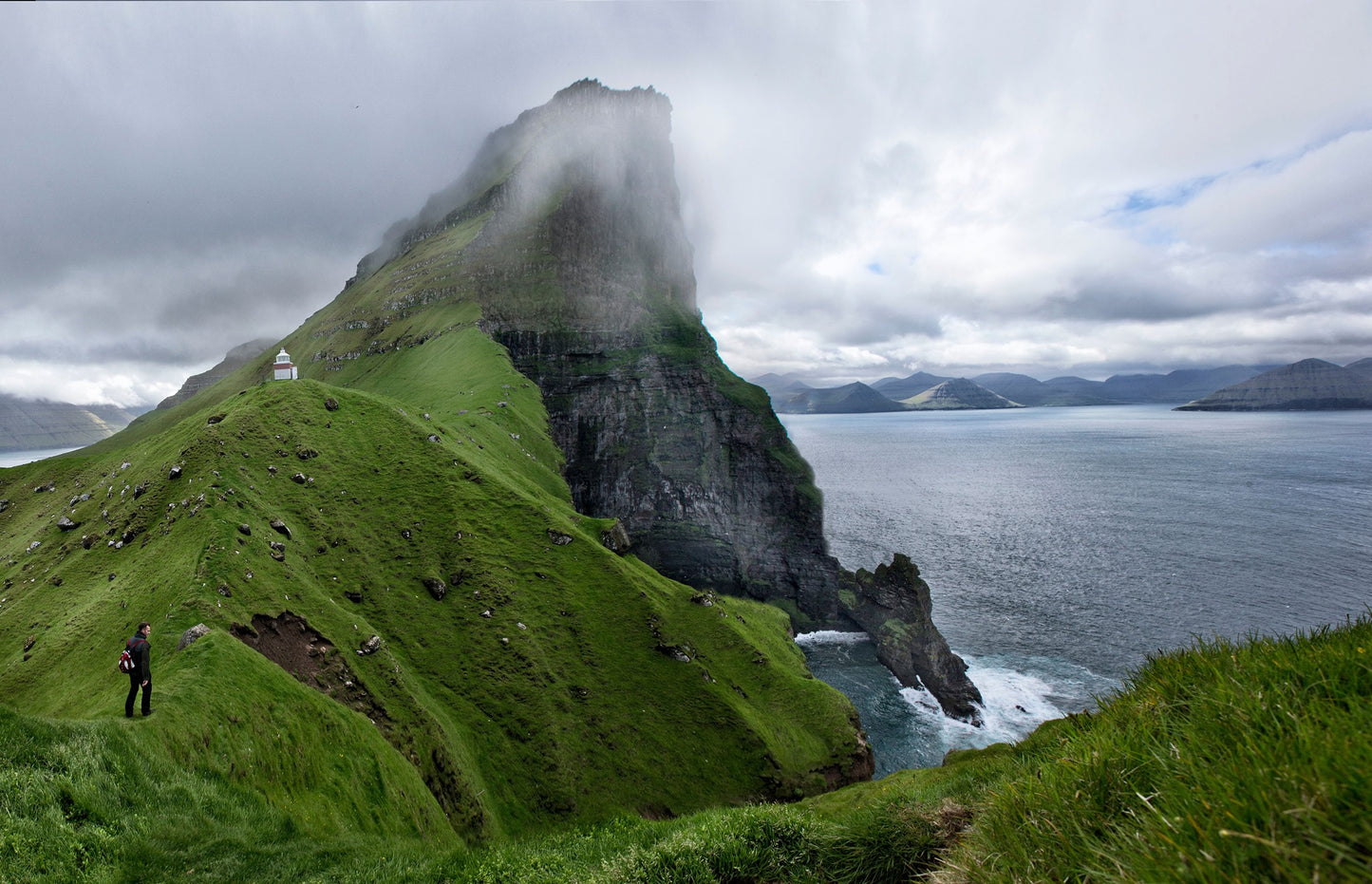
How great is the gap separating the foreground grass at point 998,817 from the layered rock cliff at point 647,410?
72.0m

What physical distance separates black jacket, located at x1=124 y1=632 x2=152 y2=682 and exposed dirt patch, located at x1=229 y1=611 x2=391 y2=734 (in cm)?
1031

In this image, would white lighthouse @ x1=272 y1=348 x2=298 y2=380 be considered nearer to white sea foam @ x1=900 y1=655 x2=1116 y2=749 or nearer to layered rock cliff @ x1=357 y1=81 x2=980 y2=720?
layered rock cliff @ x1=357 y1=81 x2=980 y2=720

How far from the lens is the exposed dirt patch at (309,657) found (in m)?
26.4

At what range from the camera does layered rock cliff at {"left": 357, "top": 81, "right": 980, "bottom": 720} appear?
98.9m

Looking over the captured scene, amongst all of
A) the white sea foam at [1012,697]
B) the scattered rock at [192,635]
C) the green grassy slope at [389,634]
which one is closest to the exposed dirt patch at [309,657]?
the green grassy slope at [389,634]

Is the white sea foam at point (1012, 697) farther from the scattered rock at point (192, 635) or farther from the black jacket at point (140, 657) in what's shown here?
the black jacket at point (140, 657)

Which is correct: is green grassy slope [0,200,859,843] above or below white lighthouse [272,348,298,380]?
below

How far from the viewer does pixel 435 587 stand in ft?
139

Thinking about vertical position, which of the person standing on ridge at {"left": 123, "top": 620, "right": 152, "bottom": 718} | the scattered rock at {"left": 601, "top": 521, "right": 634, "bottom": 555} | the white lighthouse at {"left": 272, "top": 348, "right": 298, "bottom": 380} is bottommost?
the scattered rock at {"left": 601, "top": 521, "right": 634, "bottom": 555}

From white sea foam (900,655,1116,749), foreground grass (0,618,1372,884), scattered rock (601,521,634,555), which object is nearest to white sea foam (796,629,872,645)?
white sea foam (900,655,1116,749)

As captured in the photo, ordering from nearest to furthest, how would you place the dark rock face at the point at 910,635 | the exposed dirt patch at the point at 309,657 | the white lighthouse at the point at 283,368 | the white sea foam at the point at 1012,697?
the exposed dirt patch at the point at 309,657, the white lighthouse at the point at 283,368, the white sea foam at the point at 1012,697, the dark rock face at the point at 910,635

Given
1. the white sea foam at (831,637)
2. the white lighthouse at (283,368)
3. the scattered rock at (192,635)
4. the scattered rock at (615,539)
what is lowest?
the white sea foam at (831,637)

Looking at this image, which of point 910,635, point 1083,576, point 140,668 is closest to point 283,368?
point 140,668

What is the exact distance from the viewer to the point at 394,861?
Answer: 12.2 metres
